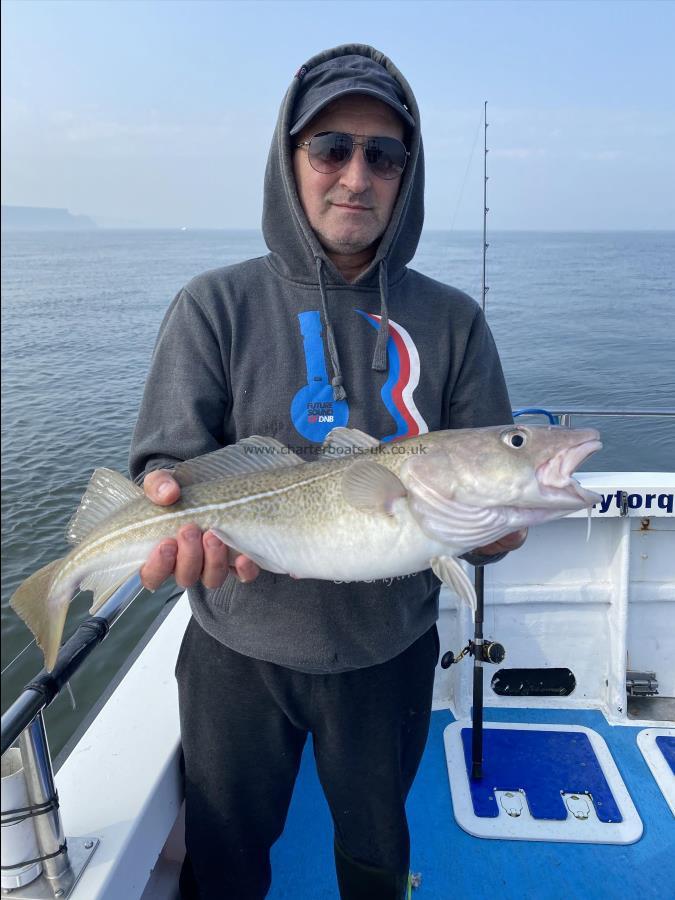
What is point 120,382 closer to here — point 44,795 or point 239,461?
point 239,461

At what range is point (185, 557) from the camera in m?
2.23

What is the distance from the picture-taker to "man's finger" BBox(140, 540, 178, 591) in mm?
2225

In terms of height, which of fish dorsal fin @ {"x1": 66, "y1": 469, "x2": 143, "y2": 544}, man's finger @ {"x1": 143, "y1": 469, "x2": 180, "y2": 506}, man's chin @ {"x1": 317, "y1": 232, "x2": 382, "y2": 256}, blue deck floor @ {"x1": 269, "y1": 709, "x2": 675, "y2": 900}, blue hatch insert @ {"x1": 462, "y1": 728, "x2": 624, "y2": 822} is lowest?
blue deck floor @ {"x1": 269, "y1": 709, "x2": 675, "y2": 900}

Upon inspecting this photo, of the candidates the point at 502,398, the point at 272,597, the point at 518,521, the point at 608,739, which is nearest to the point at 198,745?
the point at 272,597

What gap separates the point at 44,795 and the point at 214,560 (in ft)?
2.86

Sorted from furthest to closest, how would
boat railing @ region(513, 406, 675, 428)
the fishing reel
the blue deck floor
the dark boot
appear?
boat railing @ region(513, 406, 675, 428)
the fishing reel
the blue deck floor
the dark boot

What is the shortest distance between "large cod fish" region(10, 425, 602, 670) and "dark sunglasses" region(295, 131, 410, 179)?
1.14 m

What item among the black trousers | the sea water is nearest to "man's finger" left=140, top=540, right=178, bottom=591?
the black trousers

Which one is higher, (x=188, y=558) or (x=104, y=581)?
(x=188, y=558)

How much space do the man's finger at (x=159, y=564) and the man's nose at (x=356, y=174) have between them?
160 cm

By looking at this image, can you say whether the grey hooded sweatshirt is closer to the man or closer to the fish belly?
the man

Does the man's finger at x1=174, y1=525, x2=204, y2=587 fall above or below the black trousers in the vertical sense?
above

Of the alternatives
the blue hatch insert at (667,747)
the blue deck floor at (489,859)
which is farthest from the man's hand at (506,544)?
the blue hatch insert at (667,747)

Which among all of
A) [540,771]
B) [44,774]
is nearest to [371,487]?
[44,774]
